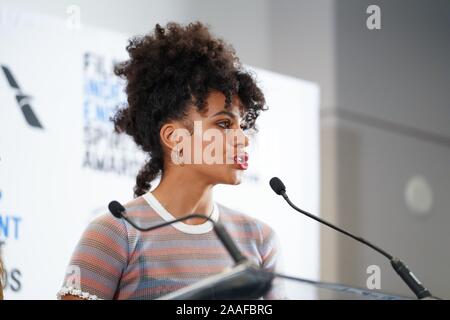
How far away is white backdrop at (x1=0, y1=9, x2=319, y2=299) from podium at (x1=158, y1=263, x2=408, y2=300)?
1290mm

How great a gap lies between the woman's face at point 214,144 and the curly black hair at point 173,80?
2 cm

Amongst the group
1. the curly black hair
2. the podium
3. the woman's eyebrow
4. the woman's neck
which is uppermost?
the curly black hair

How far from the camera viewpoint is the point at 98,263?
5.22 ft

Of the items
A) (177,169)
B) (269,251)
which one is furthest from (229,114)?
(269,251)

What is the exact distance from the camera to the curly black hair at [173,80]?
174 cm

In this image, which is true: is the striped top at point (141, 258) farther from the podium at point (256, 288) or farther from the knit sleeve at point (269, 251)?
the podium at point (256, 288)

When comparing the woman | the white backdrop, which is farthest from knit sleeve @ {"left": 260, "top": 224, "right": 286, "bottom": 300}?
the white backdrop

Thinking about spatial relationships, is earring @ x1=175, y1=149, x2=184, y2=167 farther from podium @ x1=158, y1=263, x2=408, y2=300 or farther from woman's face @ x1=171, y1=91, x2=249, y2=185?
podium @ x1=158, y1=263, x2=408, y2=300

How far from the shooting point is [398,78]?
3990 millimetres

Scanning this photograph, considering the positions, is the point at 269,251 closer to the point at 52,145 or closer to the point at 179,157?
the point at 179,157

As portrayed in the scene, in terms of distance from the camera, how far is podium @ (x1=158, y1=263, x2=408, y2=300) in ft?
3.96

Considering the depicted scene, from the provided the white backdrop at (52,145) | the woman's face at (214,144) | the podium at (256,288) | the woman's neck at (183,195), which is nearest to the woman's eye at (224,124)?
the woman's face at (214,144)
